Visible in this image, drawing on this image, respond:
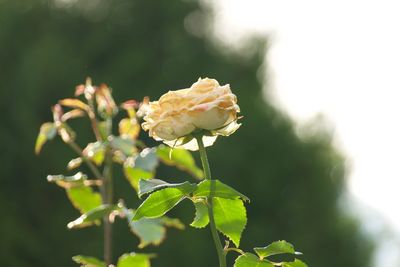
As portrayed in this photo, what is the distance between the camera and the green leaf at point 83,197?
1767 millimetres

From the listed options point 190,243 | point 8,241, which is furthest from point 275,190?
point 8,241

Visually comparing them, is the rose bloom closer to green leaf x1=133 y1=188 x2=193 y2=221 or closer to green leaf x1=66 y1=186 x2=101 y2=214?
green leaf x1=133 y1=188 x2=193 y2=221

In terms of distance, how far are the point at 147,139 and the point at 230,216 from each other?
544 centimetres

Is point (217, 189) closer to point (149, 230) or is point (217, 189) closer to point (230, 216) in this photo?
point (230, 216)

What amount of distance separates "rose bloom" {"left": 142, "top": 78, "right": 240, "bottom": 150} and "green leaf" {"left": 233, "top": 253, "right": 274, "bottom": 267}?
165mm

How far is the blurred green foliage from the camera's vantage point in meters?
6.93

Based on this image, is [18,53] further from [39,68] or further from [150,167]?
[150,167]

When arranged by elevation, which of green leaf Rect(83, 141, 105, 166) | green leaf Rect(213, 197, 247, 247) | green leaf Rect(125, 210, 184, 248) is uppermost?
green leaf Rect(83, 141, 105, 166)

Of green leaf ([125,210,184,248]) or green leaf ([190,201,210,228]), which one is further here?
green leaf ([125,210,184,248])

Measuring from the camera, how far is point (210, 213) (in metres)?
1.12

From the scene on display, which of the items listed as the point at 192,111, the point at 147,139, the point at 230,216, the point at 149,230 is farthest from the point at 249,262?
the point at 147,139

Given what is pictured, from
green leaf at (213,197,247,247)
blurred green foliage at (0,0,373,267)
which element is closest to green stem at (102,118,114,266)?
green leaf at (213,197,247,247)

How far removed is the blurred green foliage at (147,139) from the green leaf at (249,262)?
18.5 feet

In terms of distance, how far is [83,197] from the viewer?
178 centimetres
